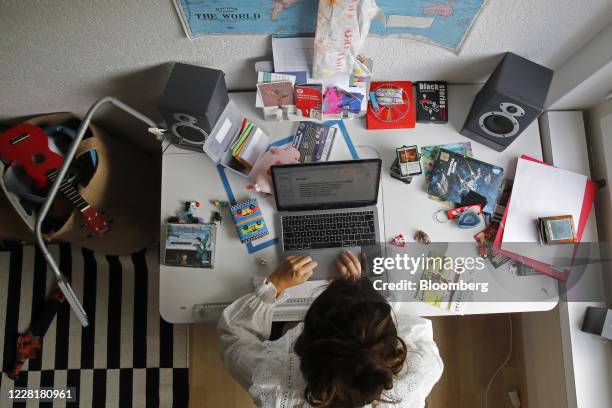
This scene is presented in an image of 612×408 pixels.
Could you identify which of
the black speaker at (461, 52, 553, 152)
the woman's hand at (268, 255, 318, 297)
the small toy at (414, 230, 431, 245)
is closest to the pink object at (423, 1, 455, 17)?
the black speaker at (461, 52, 553, 152)

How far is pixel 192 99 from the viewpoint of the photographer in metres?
1.19

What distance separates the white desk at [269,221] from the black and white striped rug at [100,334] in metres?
0.65

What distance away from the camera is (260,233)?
52.1 inches

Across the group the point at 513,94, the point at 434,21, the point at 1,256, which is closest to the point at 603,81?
the point at 513,94

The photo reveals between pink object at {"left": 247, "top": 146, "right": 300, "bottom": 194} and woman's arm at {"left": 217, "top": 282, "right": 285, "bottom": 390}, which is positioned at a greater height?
pink object at {"left": 247, "top": 146, "right": 300, "bottom": 194}

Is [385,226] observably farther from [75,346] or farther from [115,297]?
[75,346]

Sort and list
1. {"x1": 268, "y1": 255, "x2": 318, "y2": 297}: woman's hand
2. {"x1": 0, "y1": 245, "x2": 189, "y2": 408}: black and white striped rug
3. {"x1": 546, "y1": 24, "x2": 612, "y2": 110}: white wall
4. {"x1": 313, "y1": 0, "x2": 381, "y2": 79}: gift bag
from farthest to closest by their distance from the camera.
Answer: {"x1": 0, "y1": 245, "x2": 189, "y2": 408}: black and white striped rug, {"x1": 268, "y1": 255, "x2": 318, "y2": 297}: woman's hand, {"x1": 546, "y1": 24, "x2": 612, "y2": 110}: white wall, {"x1": 313, "y1": 0, "x2": 381, "y2": 79}: gift bag

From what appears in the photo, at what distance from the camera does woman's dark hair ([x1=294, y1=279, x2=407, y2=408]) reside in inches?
33.6

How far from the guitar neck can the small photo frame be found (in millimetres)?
966

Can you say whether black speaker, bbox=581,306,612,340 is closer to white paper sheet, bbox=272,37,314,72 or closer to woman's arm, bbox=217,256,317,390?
woman's arm, bbox=217,256,317,390

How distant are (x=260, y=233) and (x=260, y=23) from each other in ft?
1.92

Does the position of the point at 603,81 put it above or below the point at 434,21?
below

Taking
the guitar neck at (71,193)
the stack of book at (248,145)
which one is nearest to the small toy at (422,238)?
the stack of book at (248,145)

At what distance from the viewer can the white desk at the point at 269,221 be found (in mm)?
1305
